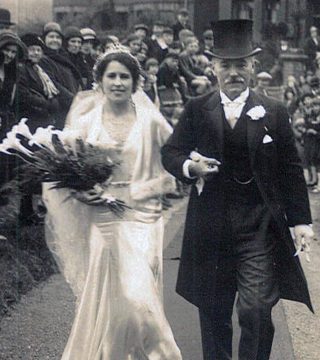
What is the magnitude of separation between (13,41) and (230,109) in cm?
349

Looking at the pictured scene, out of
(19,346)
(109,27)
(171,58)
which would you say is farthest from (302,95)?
(19,346)

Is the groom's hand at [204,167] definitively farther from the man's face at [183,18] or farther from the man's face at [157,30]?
the man's face at [157,30]

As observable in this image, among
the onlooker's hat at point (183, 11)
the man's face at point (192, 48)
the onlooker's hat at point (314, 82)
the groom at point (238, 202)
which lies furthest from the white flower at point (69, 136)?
the onlooker's hat at point (314, 82)

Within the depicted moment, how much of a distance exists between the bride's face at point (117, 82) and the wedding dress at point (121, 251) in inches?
5.7

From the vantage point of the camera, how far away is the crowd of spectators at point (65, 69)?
760cm

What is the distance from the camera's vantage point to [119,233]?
16.7 ft

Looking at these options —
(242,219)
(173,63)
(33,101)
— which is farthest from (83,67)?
(242,219)

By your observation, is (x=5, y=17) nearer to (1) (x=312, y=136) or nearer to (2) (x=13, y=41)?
(2) (x=13, y=41)

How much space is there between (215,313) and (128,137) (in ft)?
3.37

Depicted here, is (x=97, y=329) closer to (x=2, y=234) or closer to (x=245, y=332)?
(x=245, y=332)

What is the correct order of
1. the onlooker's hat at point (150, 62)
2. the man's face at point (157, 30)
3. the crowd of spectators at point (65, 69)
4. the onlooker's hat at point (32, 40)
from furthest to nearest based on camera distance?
the man's face at point (157, 30) → the onlooker's hat at point (32, 40) → the onlooker's hat at point (150, 62) → the crowd of spectators at point (65, 69)

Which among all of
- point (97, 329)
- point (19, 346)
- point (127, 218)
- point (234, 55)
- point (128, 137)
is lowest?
point (19, 346)

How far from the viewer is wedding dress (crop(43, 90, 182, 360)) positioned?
5051 millimetres

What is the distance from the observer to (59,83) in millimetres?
7977
